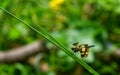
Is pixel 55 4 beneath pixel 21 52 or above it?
above

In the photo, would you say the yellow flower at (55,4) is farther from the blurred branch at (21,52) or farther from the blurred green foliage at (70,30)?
the blurred branch at (21,52)

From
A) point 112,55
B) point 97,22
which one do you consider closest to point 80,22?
point 97,22

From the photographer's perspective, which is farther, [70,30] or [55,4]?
[55,4]

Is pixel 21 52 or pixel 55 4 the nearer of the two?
pixel 21 52

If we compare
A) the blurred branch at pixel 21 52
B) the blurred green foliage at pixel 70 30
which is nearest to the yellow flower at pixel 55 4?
the blurred green foliage at pixel 70 30

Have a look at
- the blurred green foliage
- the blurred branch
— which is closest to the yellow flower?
the blurred green foliage

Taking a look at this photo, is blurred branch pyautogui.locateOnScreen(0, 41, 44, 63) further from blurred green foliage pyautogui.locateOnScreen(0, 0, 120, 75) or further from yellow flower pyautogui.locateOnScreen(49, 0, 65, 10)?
yellow flower pyautogui.locateOnScreen(49, 0, 65, 10)
